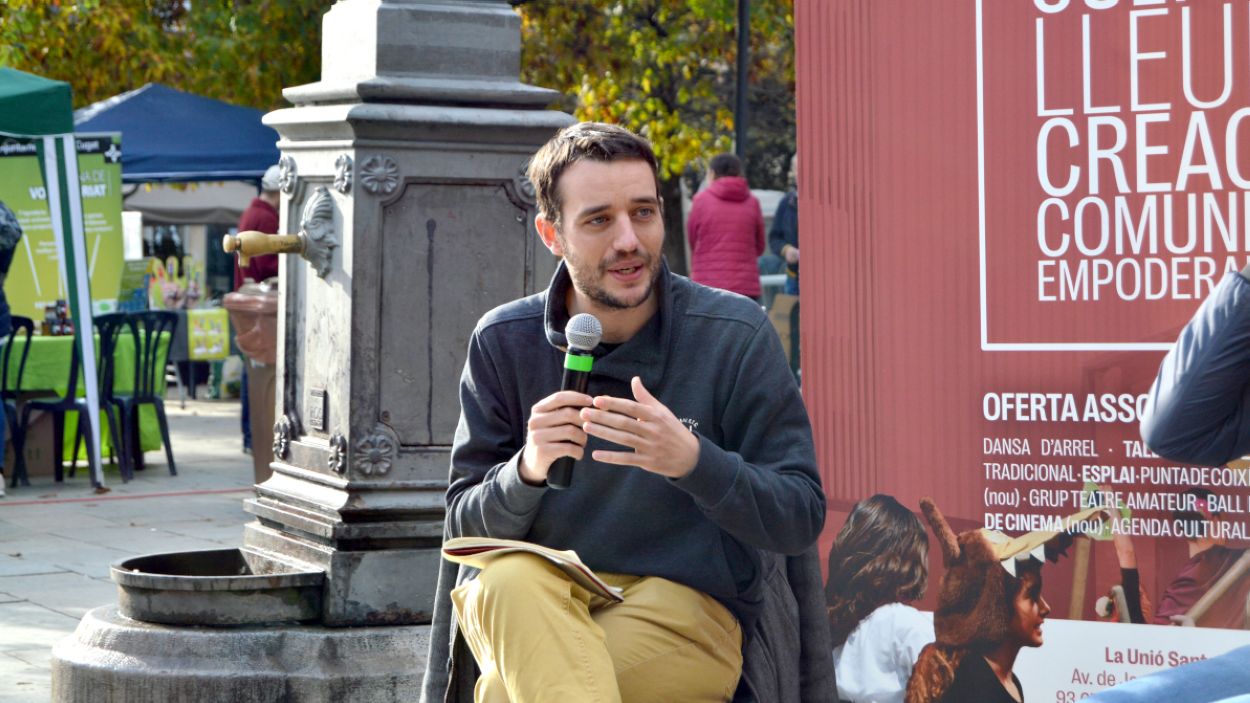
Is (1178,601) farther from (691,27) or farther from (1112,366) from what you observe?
(691,27)

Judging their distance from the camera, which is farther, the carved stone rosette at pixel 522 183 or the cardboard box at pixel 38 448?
the cardboard box at pixel 38 448

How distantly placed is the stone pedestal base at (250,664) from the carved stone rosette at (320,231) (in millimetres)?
1018

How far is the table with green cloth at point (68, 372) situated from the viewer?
11.2 m

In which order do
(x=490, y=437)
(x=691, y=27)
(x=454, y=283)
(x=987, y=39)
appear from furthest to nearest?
(x=691, y=27), (x=454, y=283), (x=987, y=39), (x=490, y=437)

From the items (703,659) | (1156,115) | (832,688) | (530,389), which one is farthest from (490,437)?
(1156,115)

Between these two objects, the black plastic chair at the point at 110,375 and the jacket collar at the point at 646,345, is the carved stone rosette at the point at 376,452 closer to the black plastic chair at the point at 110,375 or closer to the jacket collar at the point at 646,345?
the jacket collar at the point at 646,345

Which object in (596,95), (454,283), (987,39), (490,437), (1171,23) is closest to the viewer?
(490,437)

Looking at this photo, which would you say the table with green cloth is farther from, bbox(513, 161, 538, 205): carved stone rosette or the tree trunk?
the tree trunk

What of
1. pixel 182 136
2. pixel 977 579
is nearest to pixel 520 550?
pixel 977 579

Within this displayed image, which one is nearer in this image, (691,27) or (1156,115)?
(1156,115)

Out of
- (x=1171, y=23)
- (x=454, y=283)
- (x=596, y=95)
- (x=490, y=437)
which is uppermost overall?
(x=596, y=95)

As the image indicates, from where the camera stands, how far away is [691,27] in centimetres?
2017

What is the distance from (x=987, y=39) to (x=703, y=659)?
5.66 ft

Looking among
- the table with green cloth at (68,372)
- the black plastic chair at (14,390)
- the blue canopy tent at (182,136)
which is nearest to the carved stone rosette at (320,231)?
the black plastic chair at (14,390)
